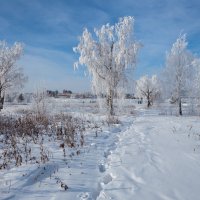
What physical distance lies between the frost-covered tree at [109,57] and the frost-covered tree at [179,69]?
7580mm

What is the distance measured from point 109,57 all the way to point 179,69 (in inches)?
376

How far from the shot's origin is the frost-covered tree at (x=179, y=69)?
32406 millimetres

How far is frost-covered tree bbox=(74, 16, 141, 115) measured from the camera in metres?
26.9

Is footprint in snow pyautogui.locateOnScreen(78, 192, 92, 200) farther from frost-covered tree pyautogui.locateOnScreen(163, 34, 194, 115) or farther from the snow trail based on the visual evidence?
frost-covered tree pyautogui.locateOnScreen(163, 34, 194, 115)

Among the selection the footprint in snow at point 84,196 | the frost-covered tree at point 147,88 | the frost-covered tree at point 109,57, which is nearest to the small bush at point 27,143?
the footprint in snow at point 84,196

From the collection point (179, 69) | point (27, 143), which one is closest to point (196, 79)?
point (179, 69)

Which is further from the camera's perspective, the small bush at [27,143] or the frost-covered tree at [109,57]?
the frost-covered tree at [109,57]

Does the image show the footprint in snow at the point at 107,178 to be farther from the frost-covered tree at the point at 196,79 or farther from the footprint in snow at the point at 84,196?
the frost-covered tree at the point at 196,79

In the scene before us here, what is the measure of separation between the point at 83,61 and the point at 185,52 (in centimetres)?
1256

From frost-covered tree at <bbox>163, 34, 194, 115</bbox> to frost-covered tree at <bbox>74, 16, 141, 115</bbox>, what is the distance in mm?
7580

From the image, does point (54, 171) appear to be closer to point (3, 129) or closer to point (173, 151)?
point (173, 151)

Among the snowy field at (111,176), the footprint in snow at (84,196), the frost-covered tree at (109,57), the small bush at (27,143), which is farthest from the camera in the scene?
the frost-covered tree at (109,57)

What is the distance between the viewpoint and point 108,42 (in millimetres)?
27781

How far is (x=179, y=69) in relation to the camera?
32500 millimetres
